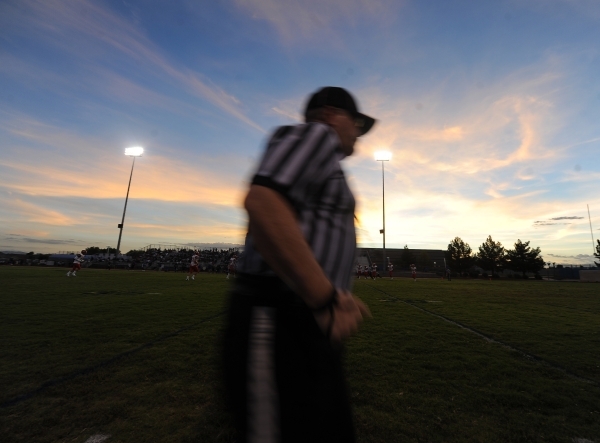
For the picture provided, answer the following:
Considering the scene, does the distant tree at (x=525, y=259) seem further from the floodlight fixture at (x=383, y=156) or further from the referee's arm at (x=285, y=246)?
the referee's arm at (x=285, y=246)

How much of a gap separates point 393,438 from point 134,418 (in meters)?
2.24

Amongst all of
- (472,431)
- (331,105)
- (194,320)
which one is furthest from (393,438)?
(194,320)

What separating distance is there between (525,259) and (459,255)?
12.3 meters

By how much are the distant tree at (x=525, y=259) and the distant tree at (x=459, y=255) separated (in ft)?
27.2

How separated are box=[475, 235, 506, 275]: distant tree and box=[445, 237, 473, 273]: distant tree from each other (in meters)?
2.36

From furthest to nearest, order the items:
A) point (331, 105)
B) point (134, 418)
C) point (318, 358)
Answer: point (134, 418) → point (331, 105) → point (318, 358)

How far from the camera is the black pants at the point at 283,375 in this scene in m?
0.98

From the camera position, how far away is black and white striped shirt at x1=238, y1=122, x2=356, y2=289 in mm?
1003

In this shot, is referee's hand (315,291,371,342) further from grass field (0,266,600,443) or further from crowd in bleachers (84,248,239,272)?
crowd in bleachers (84,248,239,272)

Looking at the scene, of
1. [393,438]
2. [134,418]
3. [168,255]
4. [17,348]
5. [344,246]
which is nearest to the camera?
[344,246]

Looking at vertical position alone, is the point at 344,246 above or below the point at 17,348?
above

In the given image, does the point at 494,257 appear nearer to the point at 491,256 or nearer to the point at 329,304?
the point at 491,256

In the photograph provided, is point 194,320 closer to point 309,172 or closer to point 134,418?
point 134,418

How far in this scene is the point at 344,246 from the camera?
1201 millimetres
